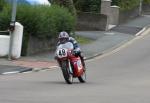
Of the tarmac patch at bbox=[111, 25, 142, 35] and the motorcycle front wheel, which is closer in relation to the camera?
the motorcycle front wheel

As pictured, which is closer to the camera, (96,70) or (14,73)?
(14,73)

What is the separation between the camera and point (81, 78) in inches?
706

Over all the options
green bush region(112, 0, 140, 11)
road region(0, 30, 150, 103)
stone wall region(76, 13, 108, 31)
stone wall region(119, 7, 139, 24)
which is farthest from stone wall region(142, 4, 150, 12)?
road region(0, 30, 150, 103)

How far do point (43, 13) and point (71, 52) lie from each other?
10964 mm

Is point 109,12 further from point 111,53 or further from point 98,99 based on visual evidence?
point 98,99

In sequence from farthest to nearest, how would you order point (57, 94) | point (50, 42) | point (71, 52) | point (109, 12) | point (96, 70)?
point (109, 12)
point (50, 42)
point (96, 70)
point (71, 52)
point (57, 94)

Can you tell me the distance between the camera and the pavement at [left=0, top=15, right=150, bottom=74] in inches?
899

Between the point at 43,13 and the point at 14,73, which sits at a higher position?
the point at 43,13

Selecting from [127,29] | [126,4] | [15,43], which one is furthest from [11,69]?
[126,4]

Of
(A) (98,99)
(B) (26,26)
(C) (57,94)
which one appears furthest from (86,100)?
(B) (26,26)

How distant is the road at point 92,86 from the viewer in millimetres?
12891

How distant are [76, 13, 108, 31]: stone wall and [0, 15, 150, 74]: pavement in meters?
0.78

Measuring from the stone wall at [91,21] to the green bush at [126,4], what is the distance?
5605mm

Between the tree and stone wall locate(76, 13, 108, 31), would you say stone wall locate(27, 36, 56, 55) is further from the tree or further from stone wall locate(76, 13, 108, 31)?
stone wall locate(76, 13, 108, 31)
